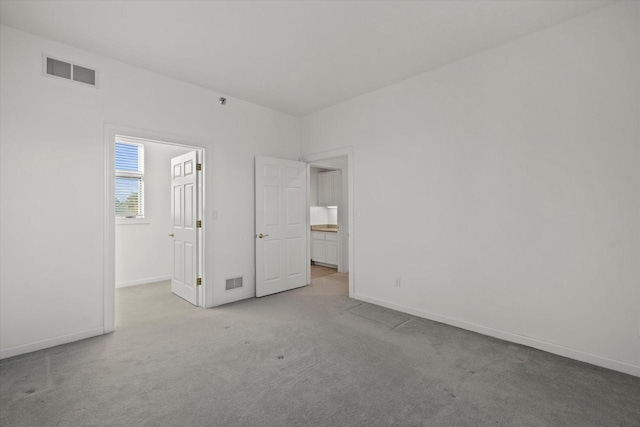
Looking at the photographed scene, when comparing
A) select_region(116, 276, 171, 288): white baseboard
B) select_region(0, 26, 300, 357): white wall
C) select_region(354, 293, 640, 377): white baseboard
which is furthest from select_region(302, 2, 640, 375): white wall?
A: select_region(116, 276, 171, 288): white baseboard

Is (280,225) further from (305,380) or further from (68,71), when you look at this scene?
(68,71)

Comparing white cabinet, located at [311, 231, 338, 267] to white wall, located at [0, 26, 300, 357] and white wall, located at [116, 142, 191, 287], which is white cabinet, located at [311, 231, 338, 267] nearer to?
white wall, located at [116, 142, 191, 287]

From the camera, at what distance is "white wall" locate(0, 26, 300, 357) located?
271cm

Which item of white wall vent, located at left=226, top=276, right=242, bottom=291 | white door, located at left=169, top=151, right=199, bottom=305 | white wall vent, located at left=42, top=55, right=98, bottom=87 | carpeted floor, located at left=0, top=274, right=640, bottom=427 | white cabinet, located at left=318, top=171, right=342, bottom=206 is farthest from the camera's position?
white cabinet, located at left=318, top=171, right=342, bottom=206

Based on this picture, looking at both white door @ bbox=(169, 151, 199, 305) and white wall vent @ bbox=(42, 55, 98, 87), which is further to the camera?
white door @ bbox=(169, 151, 199, 305)

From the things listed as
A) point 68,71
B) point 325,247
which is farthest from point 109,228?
point 325,247

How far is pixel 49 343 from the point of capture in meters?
2.88

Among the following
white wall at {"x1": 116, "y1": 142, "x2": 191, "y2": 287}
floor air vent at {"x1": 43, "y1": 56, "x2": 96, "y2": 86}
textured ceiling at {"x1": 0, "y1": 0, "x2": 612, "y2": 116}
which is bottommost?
white wall at {"x1": 116, "y1": 142, "x2": 191, "y2": 287}

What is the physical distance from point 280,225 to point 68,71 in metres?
3.09

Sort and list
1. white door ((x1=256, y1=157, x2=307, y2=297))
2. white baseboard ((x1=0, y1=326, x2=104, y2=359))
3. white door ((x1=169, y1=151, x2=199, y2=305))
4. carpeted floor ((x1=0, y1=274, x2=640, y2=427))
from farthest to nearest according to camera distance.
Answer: white door ((x1=256, y1=157, x2=307, y2=297)) → white door ((x1=169, y1=151, x2=199, y2=305)) → white baseboard ((x1=0, y1=326, x2=104, y2=359)) → carpeted floor ((x1=0, y1=274, x2=640, y2=427))

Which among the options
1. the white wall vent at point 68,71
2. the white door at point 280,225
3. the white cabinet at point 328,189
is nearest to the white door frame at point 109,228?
the white wall vent at point 68,71

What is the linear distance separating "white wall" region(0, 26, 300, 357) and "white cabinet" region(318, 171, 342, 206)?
13.2 ft

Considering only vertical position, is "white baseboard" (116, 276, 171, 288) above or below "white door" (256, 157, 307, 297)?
below

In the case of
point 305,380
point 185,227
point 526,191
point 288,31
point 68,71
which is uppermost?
point 288,31
